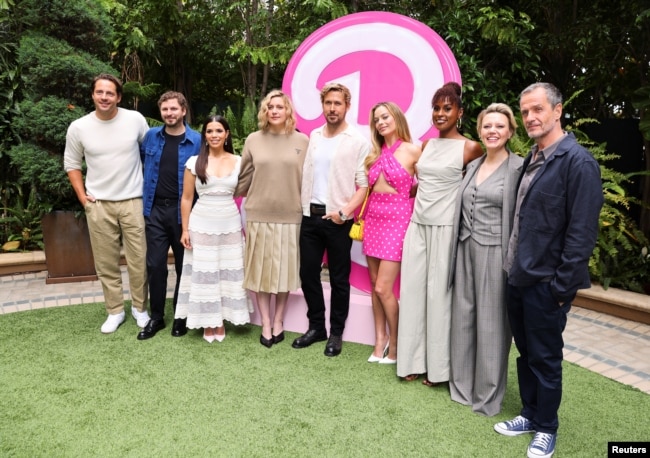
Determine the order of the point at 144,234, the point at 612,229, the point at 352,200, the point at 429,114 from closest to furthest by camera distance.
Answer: the point at 352,200
the point at 429,114
the point at 144,234
the point at 612,229

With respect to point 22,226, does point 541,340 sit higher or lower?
higher

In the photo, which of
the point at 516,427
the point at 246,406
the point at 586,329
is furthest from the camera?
the point at 586,329

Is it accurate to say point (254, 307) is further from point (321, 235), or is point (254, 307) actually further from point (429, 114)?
point (429, 114)

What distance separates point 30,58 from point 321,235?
345 centimetres

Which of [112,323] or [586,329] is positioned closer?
[112,323]

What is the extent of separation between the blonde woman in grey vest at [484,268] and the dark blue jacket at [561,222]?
0.27 m

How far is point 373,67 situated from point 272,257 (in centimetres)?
158

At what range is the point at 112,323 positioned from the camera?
3803 millimetres

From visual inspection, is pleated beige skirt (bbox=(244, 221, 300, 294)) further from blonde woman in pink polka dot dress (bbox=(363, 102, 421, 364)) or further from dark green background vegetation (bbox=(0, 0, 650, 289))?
dark green background vegetation (bbox=(0, 0, 650, 289))

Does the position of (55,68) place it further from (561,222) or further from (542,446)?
(542,446)

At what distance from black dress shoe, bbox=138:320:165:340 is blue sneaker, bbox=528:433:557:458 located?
259 centimetres

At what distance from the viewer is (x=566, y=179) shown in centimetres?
206

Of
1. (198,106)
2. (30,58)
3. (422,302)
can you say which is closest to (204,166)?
(422,302)

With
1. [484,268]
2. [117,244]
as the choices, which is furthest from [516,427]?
[117,244]
